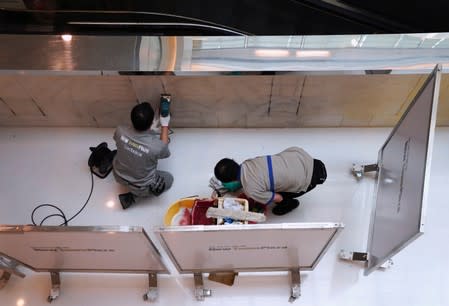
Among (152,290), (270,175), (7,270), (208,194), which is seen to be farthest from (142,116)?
(7,270)

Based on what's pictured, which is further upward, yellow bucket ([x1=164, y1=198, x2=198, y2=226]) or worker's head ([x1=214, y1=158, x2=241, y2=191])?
worker's head ([x1=214, y1=158, x2=241, y2=191])

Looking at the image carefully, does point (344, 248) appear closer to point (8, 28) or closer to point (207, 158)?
point (207, 158)

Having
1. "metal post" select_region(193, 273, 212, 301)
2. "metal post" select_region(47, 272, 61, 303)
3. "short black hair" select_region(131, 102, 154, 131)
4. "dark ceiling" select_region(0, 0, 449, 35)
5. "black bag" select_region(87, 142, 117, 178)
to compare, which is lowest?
"metal post" select_region(47, 272, 61, 303)

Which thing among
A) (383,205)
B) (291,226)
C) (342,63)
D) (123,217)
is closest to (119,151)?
(123,217)

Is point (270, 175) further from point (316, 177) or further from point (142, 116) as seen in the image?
point (142, 116)

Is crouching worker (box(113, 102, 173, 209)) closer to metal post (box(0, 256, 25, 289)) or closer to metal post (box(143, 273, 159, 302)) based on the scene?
metal post (box(143, 273, 159, 302))

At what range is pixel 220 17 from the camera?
2885 mm

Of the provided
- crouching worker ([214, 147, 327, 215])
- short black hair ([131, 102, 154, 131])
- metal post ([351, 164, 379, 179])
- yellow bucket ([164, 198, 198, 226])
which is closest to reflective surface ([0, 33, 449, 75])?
short black hair ([131, 102, 154, 131])

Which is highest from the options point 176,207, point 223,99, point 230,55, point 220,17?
point 220,17

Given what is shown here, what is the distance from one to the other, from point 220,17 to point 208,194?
128 centimetres

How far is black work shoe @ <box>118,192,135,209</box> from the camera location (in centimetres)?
225

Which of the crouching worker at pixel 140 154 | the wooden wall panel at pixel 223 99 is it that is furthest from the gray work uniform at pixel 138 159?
the wooden wall panel at pixel 223 99

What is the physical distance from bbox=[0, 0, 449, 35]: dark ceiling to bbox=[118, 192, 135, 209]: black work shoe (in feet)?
3.66

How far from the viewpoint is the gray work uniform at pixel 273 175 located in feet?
6.57
